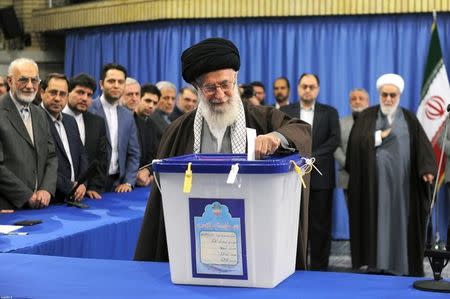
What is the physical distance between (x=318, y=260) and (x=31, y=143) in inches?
129

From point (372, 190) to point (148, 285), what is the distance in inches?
185

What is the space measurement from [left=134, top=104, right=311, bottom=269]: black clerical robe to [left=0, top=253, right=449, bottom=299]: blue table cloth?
11.3 inches

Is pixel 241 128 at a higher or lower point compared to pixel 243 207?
higher

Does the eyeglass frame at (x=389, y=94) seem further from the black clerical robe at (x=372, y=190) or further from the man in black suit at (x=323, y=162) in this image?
the man in black suit at (x=323, y=162)

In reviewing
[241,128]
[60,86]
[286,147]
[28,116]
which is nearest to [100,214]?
[28,116]

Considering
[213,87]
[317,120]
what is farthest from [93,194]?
[213,87]

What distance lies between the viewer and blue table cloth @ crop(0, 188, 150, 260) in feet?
12.2

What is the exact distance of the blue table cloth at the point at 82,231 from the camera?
371 centimetres

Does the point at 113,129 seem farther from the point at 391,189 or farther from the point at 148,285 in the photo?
the point at 148,285

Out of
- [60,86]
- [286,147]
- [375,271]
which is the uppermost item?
[60,86]

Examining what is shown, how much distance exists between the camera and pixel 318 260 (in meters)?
7.28

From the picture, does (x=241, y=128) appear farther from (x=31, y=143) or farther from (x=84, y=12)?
(x=84, y=12)

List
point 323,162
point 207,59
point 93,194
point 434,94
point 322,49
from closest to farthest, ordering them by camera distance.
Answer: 1. point 207,59
2. point 93,194
3. point 323,162
4. point 434,94
5. point 322,49

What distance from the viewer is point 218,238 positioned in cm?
231
